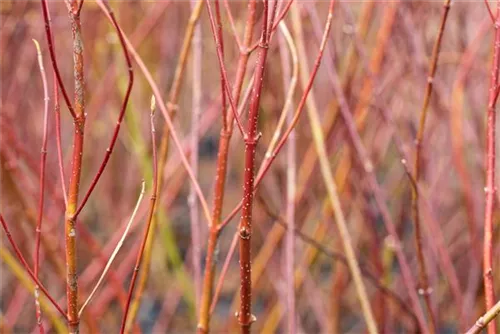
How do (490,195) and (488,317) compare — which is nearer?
(488,317)

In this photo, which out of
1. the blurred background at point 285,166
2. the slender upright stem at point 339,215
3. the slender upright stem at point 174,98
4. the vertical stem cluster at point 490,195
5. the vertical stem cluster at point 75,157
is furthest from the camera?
the blurred background at point 285,166

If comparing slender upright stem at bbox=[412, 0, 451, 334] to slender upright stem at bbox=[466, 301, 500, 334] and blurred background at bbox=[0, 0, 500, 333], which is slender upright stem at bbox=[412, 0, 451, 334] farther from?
slender upright stem at bbox=[466, 301, 500, 334]

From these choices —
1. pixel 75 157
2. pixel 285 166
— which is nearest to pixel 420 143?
pixel 75 157

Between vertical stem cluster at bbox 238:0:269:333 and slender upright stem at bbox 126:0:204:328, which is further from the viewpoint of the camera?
slender upright stem at bbox 126:0:204:328

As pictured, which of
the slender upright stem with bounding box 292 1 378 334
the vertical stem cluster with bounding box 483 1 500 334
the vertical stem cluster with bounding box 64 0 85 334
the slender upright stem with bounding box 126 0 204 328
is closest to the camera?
the vertical stem cluster with bounding box 64 0 85 334

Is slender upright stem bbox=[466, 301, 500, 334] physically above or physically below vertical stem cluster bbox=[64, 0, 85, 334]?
below


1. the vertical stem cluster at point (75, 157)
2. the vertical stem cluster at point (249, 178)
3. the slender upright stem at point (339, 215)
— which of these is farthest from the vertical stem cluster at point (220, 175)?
the slender upright stem at point (339, 215)

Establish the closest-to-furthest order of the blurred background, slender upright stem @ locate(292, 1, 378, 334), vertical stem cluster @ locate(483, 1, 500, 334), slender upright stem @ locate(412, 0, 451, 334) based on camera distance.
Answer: vertical stem cluster @ locate(483, 1, 500, 334)
slender upright stem @ locate(412, 0, 451, 334)
slender upright stem @ locate(292, 1, 378, 334)
the blurred background

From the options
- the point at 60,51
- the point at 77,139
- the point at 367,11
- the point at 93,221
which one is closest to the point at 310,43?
the point at 367,11

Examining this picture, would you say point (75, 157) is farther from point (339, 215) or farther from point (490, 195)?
point (339, 215)

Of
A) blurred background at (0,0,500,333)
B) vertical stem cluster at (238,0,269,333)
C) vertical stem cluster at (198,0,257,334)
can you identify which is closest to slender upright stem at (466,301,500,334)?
vertical stem cluster at (238,0,269,333)

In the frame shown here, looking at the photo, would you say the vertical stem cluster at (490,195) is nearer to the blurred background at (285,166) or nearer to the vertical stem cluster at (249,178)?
the vertical stem cluster at (249,178)
